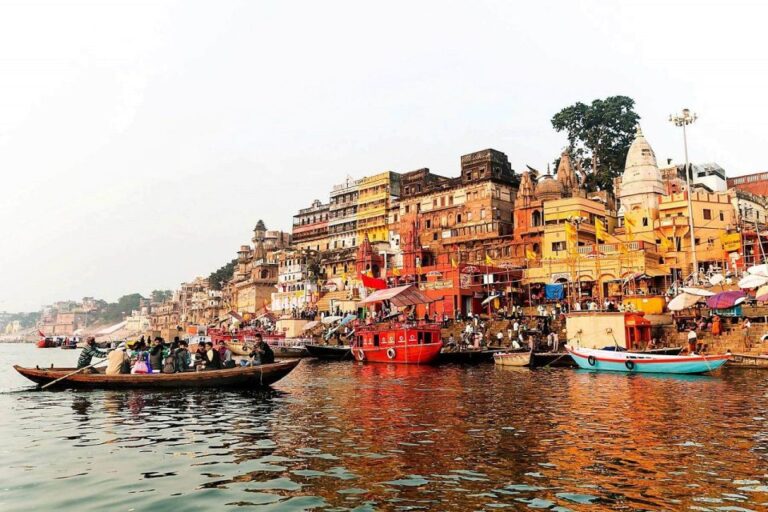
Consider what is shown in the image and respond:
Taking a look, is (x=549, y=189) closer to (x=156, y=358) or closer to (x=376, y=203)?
(x=376, y=203)

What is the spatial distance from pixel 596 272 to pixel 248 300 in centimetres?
6590

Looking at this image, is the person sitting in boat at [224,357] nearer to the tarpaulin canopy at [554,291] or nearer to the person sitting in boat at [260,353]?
the person sitting in boat at [260,353]

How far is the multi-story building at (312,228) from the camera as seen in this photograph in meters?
96.4

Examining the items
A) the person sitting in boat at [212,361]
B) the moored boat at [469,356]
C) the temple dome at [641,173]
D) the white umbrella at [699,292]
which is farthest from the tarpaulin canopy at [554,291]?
the person sitting in boat at [212,361]

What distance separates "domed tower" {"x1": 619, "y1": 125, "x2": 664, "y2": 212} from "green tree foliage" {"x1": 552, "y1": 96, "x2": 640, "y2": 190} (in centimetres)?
779

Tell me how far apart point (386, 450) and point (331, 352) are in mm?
37476

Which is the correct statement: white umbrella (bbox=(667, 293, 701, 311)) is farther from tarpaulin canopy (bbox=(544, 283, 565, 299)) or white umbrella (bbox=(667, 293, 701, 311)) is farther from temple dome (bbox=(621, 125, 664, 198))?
temple dome (bbox=(621, 125, 664, 198))

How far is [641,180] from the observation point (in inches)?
2452

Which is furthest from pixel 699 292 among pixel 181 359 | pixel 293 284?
pixel 293 284

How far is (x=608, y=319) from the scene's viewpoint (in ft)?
121

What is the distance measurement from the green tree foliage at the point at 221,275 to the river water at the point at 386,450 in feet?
389

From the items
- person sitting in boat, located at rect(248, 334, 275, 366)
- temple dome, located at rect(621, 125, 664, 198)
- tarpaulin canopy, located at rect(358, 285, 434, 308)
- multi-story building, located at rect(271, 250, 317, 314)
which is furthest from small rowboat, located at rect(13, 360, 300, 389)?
multi-story building, located at rect(271, 250, 317, 314)

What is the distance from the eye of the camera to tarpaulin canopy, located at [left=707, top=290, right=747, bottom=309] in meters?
36.8

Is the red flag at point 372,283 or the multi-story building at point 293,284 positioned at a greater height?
the multi-story building at point 293,284
